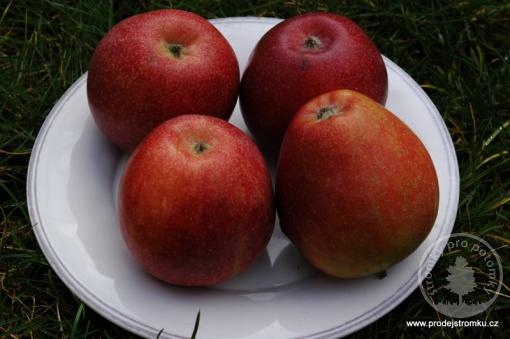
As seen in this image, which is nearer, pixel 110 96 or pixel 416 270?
pixel 416 270

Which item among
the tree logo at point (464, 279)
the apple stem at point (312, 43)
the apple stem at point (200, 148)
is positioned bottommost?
the tree logo at point (464, 279)

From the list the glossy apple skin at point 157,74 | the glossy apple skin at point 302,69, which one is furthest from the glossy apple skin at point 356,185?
the glossy apple skin at point 157,74

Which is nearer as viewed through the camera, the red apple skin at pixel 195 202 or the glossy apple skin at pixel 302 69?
the red apple skin at pixel 195 202

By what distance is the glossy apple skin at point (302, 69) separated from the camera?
1.48 meters

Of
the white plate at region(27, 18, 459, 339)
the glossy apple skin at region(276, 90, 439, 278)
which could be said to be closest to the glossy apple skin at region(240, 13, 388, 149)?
the glossy apple skin at region(276, 90, 439, 278)

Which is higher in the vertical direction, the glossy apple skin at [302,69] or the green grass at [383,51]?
the glossy apple skin at [302,69]

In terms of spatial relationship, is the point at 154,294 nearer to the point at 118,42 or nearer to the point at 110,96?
the point at 110,96

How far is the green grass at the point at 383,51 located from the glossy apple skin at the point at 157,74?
41 cm

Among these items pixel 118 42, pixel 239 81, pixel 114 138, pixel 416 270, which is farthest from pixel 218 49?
pixel 416 270

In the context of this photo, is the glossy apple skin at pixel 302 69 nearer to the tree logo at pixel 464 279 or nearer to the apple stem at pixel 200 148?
the apple stem at pixel 200 148

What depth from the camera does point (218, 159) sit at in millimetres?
1270

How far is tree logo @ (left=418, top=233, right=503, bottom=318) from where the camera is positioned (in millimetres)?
1545

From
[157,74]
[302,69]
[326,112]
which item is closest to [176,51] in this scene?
[157,74]

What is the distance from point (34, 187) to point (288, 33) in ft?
2.19
